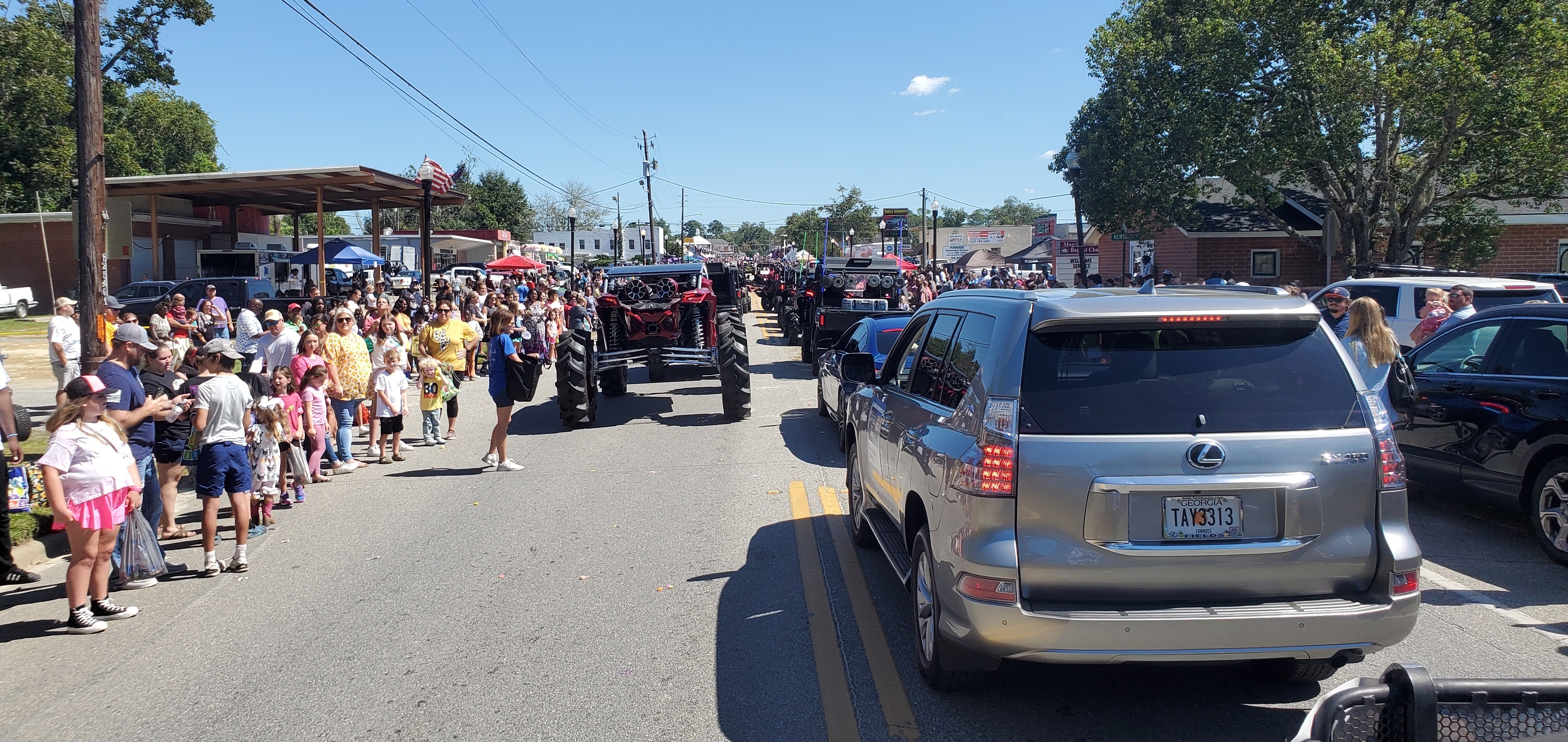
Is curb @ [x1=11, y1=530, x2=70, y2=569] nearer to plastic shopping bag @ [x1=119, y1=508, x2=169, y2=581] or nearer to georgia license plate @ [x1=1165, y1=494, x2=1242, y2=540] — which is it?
plastic shopping bag @ [x1=119, y1=508, x2=169, y2=581]

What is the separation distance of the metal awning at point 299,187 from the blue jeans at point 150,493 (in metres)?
18.1

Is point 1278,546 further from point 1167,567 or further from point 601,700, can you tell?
point 601,700

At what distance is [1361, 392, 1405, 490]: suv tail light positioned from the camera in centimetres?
409

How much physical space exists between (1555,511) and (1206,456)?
4.58 metres

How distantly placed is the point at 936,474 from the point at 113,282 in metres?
42.2

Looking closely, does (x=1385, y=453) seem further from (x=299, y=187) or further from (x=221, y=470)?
(x=299, y=187)

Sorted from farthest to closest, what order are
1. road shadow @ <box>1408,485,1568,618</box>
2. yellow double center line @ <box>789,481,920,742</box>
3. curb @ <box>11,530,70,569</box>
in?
curb @ <box>11,530,70,569</box> → road shadow @ <box>1408,485,1568,618</box> → yellow double center line @ <box>789,481,920,742</box>

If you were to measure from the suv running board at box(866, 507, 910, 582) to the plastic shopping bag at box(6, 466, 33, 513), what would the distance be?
6.05 m

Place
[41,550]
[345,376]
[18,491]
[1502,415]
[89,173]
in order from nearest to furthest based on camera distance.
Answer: [1502,415], [18,491], [41,550], [89,173], [345,376]

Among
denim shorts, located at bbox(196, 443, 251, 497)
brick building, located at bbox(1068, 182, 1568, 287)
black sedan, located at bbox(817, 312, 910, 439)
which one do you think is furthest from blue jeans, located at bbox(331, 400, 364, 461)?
brick building, located at bbox(1068, 182, 1568, 287)

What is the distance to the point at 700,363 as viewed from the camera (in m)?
14.7

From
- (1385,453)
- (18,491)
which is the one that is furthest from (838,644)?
(18,491)

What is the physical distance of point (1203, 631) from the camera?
3957mm

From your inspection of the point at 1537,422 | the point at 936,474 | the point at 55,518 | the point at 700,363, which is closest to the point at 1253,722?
the point at 936,474
